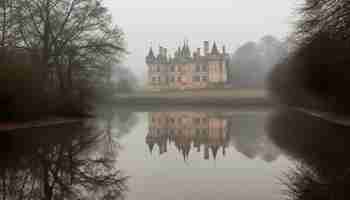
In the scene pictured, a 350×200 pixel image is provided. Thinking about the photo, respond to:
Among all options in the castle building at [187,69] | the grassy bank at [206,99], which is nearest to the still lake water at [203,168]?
the grassy bank at [206,99]

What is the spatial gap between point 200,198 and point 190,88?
93349 millimetres

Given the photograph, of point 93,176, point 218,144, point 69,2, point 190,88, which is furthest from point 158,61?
point 93,176

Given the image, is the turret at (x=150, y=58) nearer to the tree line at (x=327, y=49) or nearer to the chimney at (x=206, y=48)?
the chimney at (x=206, y=48)

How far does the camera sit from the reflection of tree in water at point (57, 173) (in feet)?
26.3

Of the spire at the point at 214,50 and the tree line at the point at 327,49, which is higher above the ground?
the spire at the point at 214,50

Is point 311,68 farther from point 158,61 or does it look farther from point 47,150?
point 158,61

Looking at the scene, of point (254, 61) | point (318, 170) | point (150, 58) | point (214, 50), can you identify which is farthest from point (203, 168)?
point (254, 61)

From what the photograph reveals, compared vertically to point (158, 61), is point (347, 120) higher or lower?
lower

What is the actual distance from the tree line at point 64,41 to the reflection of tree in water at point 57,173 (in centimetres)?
1479

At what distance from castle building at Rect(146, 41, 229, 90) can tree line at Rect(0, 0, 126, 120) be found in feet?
222

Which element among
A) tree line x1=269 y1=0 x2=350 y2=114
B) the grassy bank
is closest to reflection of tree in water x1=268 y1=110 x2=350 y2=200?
tree line x1=269 y1=0 x2=350 y2=114

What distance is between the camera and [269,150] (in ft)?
47.3

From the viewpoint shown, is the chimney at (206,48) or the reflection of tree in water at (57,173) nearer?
the reflection of tree in water at (57,173)

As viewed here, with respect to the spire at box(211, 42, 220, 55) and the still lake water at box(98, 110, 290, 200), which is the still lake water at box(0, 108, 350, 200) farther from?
the spire at box(211, 42, 220, 55)
